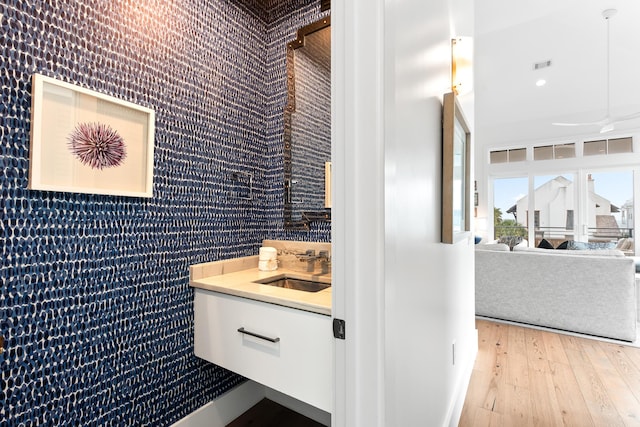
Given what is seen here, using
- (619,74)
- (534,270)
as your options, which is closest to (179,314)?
(534,270)

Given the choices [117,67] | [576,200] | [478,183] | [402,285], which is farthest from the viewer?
[478,183]

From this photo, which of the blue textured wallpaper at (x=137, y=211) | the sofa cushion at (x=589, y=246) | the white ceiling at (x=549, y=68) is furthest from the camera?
the sofa cushion at (x=589, y=246)

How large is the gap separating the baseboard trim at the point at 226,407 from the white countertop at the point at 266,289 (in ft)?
2.08

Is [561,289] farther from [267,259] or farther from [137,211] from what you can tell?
[137,211]

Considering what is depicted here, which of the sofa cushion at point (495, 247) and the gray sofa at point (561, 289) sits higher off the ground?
A: the sofa cushion at point (495, 247)

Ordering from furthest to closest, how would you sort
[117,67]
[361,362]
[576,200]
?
[576,200]
[117,67]
[361,362]

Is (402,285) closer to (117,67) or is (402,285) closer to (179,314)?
(179,314)

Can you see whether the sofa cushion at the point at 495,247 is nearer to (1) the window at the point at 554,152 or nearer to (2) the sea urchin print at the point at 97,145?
(2) the sea urchin print at the point at 97,145

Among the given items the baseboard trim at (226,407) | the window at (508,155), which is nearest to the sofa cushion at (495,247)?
the baseboard trim at (226,407)

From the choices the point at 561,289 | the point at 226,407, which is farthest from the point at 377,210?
the point at 561,289

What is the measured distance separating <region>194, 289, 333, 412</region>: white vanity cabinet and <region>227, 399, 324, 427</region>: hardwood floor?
52cm

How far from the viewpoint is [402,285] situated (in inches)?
39.2

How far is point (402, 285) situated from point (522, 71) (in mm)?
5143

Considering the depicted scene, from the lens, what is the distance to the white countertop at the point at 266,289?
1.19 metres
